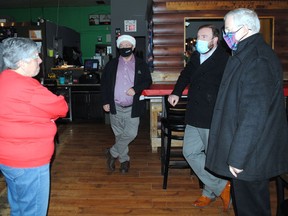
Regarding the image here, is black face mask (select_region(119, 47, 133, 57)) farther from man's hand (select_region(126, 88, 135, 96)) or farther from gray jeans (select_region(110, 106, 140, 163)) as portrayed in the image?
gray jeans (select_region(110, 106, 140, 163))

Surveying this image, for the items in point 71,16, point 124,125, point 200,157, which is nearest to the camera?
point 200,157

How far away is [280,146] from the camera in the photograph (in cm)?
180

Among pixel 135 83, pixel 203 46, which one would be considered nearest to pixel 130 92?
pixel 135 83

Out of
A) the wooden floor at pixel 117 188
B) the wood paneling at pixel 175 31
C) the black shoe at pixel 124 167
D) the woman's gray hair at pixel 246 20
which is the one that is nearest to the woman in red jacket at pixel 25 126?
the wooden floor at pixel 117 188

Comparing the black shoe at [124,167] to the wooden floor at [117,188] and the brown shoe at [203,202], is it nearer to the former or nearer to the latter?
the wooden floor at [117,188]

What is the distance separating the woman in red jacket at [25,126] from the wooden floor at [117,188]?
1.01 m

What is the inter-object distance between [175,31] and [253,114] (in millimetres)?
3786

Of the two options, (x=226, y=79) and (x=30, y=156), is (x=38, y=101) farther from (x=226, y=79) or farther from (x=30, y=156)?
(x=226, y=79)

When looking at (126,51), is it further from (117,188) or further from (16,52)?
(16,52)

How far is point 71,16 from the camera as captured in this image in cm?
1147

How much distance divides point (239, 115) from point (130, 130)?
2.06 meters

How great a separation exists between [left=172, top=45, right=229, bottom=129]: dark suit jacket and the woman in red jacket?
1.21 metres

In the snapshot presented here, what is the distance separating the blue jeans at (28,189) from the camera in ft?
6.07

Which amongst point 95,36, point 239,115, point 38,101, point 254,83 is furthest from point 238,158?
point 95,36
